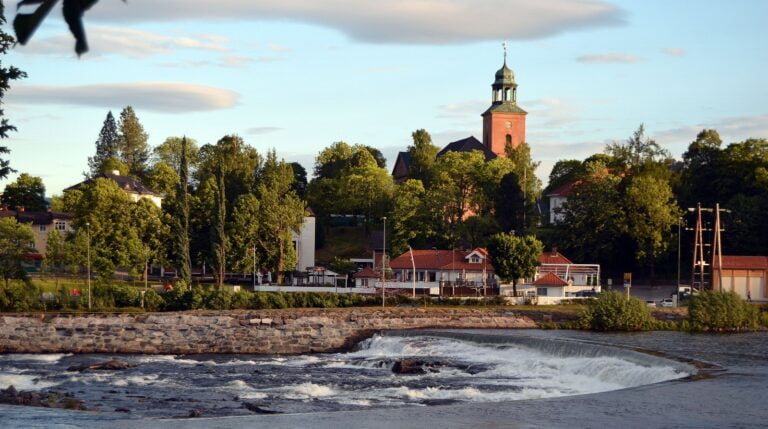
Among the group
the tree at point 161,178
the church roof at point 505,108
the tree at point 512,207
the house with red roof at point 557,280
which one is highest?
the church roof at point 505,108

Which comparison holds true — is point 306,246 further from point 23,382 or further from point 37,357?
point 23,382

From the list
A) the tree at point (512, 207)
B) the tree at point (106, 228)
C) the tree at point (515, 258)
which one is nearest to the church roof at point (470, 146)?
the tree at point (512, 207)

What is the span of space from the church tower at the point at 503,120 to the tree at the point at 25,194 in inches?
2447

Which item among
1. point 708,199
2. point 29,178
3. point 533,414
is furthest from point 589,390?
point 29,178

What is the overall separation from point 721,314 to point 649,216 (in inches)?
1200

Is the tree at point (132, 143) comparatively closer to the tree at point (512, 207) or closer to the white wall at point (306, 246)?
the white wall at point (306, 246)

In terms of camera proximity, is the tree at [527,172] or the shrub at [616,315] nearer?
the shrub at [616,315]

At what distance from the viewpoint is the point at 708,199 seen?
87.8 meters

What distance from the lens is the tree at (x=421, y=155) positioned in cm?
12044

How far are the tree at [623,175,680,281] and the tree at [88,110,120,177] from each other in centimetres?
7802

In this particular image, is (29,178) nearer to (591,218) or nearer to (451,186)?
(451,186)

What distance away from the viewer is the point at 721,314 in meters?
52.1

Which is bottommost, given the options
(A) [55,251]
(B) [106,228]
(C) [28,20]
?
(A) [55,251]

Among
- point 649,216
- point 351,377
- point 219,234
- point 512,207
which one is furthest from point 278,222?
point 351,377
